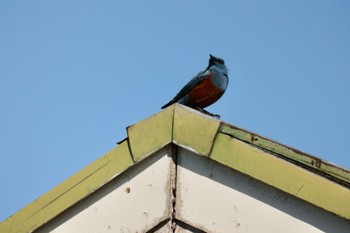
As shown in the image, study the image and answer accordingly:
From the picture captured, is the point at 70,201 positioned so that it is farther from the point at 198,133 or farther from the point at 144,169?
the point at 198,133

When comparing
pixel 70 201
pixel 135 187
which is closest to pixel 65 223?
pixel 70 201

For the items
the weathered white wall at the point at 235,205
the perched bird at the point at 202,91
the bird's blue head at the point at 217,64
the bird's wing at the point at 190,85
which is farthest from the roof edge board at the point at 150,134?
the bird's blue head at the point at 217,64

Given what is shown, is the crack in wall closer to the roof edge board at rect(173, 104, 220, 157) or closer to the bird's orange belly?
the roof edge board at rect(173, 104, 220, 157)

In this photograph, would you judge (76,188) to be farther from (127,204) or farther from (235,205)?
(235,205)

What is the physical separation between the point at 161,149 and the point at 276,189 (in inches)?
20.2

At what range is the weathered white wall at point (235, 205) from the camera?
2.21 meters

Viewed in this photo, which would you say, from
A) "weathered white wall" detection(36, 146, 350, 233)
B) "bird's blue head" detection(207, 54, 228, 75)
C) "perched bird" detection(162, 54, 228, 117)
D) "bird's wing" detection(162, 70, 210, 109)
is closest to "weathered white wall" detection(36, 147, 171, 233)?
"weathered white wall" detection(36, 146, 350, 233)

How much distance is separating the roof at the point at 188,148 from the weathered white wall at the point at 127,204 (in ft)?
0.14

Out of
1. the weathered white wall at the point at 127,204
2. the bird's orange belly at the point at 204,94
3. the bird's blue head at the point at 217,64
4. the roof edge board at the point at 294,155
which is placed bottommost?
the weathered white wall at the point at 127,204

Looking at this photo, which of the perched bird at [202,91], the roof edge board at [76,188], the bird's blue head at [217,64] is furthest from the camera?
the bird's blue head at [217,64]

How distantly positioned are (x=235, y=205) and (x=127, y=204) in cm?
46

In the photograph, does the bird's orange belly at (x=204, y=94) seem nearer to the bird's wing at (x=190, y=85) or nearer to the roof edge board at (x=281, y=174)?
the bird's wing at (x=190, y=85)

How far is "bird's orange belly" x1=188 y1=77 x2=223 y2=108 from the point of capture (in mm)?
4109

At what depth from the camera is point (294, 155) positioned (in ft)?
7.84
